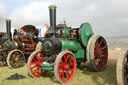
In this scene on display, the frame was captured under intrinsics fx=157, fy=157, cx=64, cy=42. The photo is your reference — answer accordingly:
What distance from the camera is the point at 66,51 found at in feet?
16.7

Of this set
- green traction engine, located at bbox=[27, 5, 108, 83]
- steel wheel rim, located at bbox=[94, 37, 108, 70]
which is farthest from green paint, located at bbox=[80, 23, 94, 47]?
steel wheel rim, located at bbox=[94, 37, 108, 70]

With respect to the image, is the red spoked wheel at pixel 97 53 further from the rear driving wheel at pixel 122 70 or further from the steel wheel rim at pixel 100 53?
the rear driving wheel at pixel 122 70

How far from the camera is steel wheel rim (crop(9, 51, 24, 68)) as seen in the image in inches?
331

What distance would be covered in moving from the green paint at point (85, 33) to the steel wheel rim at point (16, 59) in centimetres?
403

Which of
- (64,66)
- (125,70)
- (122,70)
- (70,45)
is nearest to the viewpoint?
(122,70)

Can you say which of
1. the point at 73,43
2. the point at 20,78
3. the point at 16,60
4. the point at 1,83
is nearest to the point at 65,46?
the point at 73,43

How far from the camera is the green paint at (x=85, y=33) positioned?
650 cm

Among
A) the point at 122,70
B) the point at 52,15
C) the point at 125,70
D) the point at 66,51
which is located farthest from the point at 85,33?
the point at 122,70

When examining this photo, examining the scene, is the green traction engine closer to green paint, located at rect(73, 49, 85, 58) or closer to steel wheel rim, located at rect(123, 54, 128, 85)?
green paint, located at rect(73, 49, 85, 58)

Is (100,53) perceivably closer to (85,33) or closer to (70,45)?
(85,33)

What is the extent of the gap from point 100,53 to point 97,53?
19 centimetres

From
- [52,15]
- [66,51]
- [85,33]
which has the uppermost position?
[52,15]

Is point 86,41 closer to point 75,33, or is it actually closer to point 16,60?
point 75,33

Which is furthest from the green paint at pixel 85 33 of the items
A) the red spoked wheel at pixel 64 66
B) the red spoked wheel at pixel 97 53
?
the red spoked wheel at pixel 64 66
